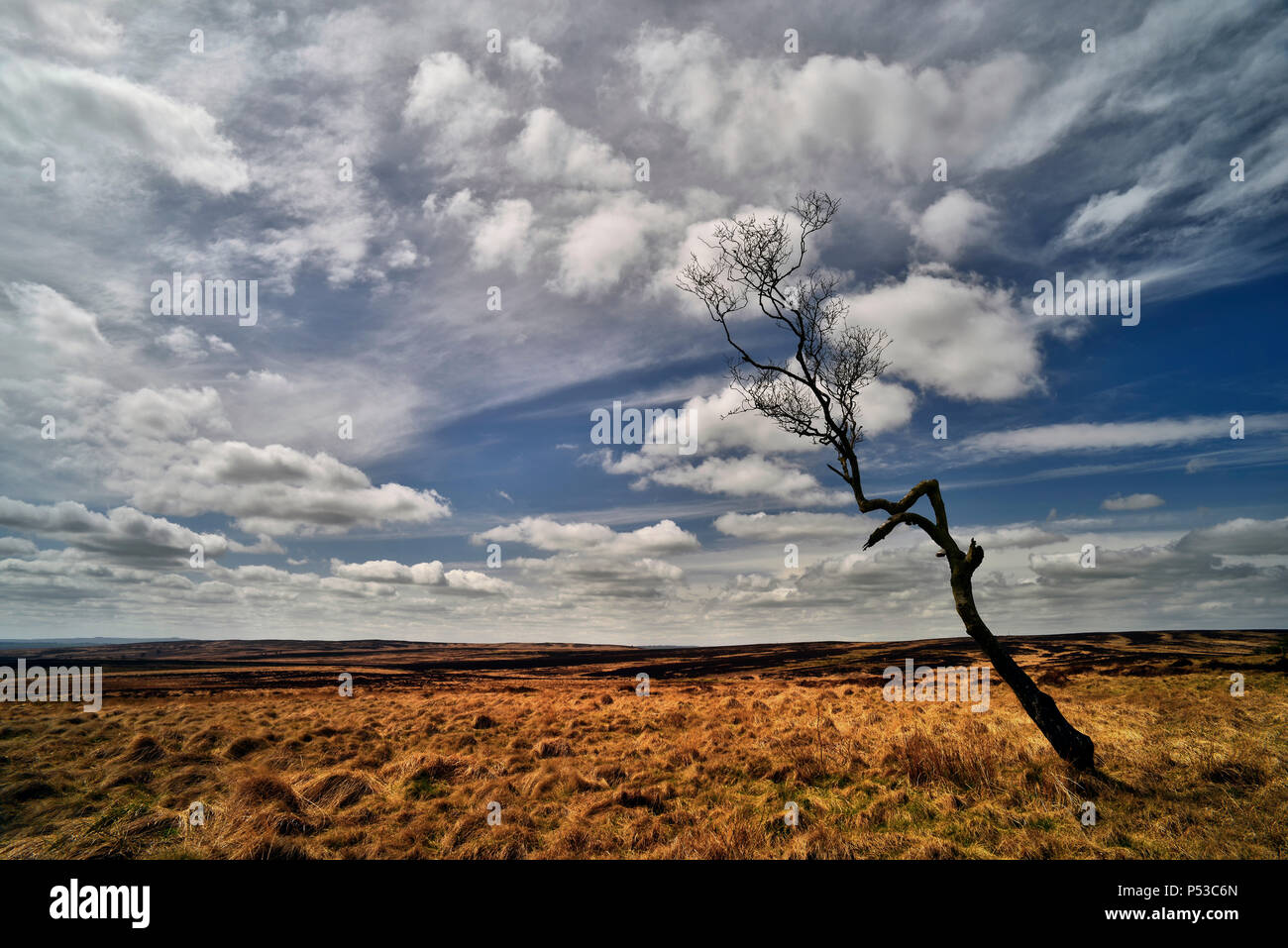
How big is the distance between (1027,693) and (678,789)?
7.15 m

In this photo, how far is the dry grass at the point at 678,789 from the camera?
307 inches

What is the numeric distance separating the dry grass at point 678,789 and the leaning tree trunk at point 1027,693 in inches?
21.7

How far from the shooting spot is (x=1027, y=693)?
10.1m

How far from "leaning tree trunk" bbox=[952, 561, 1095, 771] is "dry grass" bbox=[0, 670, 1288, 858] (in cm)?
55

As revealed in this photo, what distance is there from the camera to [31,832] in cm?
911
